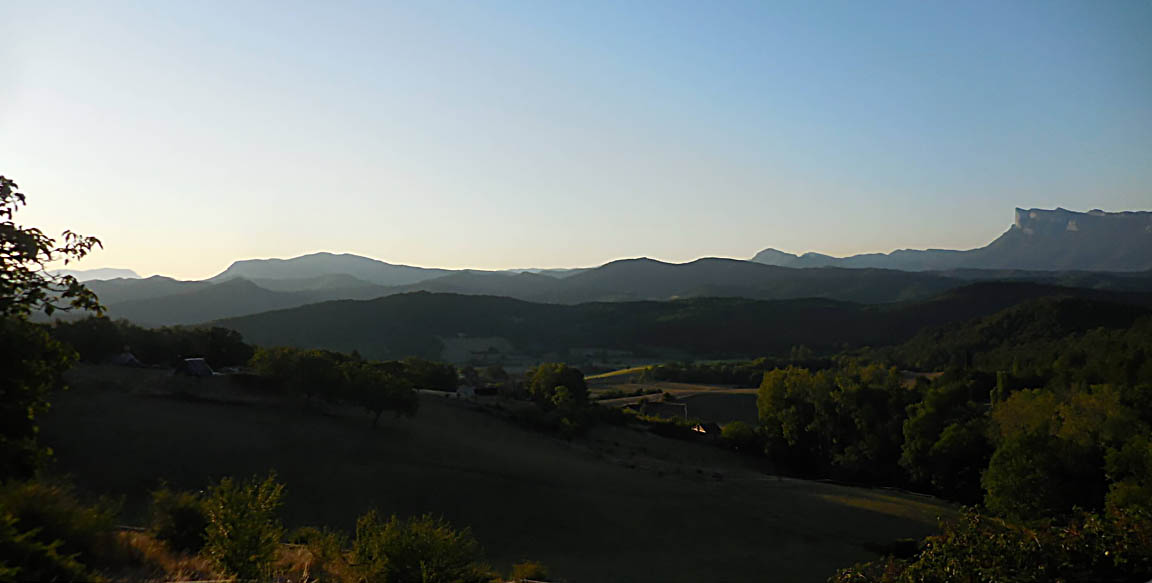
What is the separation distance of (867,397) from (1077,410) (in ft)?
39.3

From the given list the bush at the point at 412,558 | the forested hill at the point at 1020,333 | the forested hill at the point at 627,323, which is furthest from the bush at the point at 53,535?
the forested hill at the point at 627,323

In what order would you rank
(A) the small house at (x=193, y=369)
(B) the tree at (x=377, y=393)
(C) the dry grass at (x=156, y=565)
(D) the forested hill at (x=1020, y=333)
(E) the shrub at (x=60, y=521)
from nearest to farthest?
(E) the shrub at (x=60, y=521) < (C) the dry grass at (x=156, y=565) < (B) the tree at (x=377, y=393) < (A) the small house at (x=193, y=369) < (D) the forested hill at (x=1020, y=333)

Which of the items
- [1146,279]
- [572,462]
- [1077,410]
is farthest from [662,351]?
[1146,279]

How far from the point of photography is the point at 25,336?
747cm

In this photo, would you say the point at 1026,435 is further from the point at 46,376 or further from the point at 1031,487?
the point at 46,376

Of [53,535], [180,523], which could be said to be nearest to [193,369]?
[180,523]

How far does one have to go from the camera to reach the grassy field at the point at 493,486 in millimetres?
22656

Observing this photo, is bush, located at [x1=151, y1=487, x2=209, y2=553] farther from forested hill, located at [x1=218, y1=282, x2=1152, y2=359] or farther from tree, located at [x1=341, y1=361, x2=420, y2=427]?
forested hill, located at [x1=218, y1=282, x2=1152, y2=359]

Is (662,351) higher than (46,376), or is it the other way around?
(46,376)

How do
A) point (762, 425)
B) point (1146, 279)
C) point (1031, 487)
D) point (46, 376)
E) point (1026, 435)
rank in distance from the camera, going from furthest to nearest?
point (1146, 279) → point (762, 425) → point (1026, 435) → point (1031, 487) → point (46, 376)

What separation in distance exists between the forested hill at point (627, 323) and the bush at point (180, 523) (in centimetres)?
9095

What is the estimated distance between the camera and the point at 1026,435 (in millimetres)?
26531

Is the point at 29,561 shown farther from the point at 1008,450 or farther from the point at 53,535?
the point at 1008,450

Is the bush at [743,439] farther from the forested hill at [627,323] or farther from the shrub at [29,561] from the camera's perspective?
the forested hill at [627,323]
